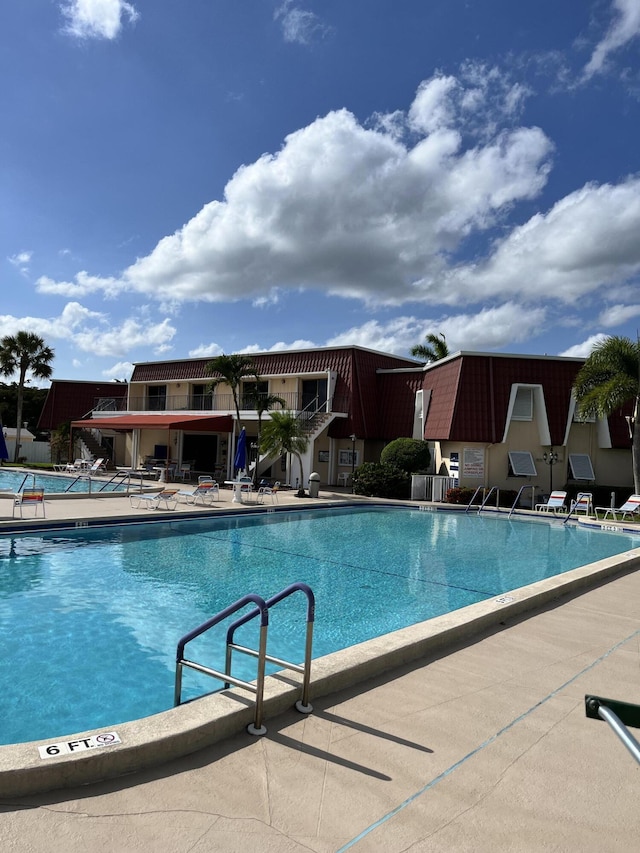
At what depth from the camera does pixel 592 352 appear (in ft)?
76.5

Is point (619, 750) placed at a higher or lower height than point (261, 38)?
lower

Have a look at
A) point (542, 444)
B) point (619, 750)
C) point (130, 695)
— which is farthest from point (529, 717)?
point (542, 444)

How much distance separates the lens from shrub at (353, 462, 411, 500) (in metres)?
25.8

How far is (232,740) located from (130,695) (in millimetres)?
2563

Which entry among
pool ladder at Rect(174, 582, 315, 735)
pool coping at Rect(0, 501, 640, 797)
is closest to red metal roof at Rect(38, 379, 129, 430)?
pool coping at Rect(0, 501, 640, 797)

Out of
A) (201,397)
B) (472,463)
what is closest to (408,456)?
(472,463)

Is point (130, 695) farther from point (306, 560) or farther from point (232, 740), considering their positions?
point (306, 560)

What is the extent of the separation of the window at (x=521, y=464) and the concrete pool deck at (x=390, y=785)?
21.4 meters

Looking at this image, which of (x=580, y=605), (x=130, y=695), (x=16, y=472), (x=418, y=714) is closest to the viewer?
(x=418, y=714)

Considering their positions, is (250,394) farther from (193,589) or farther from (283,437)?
(193,589)

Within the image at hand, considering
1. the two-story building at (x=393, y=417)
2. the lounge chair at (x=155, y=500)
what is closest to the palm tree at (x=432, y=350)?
the two-story building at (x=393, y=417)

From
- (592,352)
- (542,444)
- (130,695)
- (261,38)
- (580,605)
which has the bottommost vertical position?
(130,695)

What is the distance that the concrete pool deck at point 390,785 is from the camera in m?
2.76

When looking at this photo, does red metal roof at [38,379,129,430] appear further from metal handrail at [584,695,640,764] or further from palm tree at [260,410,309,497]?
metal handrail at [584,695,640,764]
